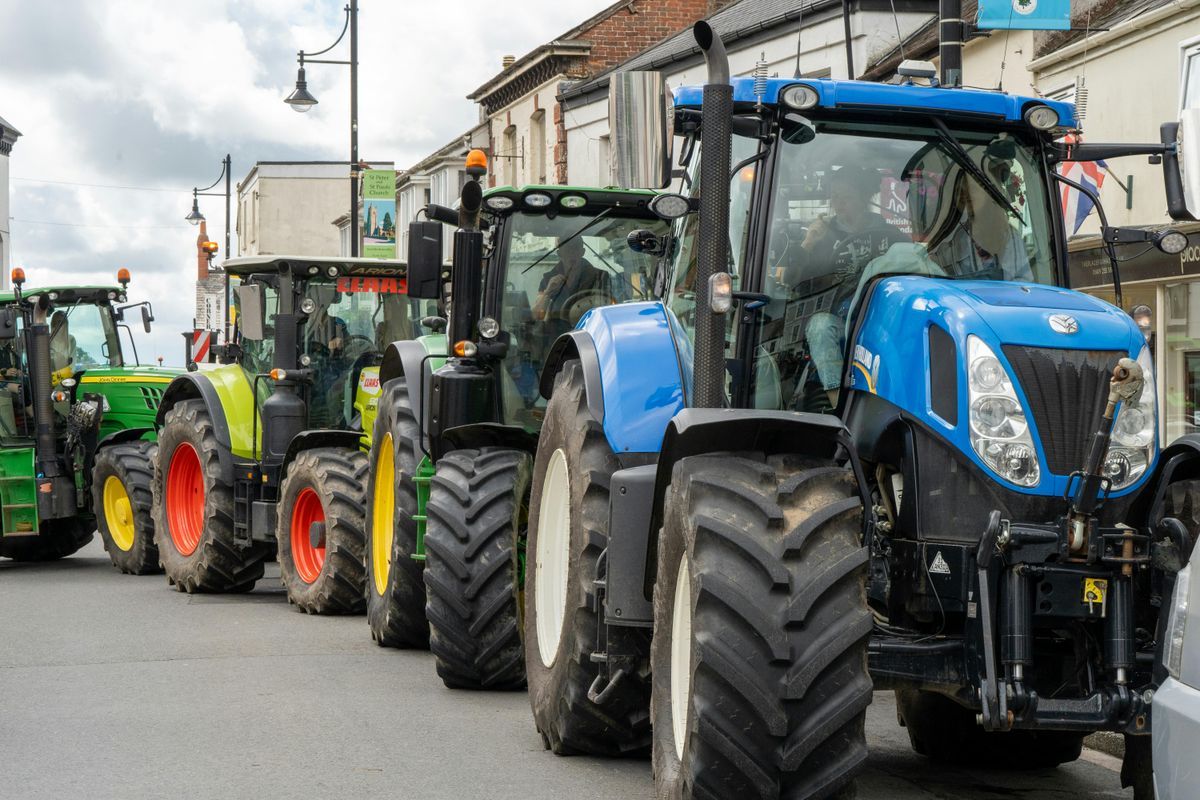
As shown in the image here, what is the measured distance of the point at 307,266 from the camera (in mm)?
14500

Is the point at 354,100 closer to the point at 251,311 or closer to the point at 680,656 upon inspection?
the point at 251,311

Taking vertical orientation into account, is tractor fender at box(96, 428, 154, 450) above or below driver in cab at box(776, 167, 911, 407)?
below

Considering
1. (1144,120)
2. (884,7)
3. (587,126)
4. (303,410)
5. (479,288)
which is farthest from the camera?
(587,126)

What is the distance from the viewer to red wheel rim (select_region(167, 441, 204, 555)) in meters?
15.7

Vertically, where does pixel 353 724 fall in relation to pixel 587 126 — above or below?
below

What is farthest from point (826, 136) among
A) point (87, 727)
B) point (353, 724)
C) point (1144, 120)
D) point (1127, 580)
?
point (1144, 120)

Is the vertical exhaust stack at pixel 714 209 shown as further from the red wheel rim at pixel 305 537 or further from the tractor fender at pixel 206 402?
the tractor fender at pixel 206 402

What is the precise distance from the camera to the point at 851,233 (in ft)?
21.0

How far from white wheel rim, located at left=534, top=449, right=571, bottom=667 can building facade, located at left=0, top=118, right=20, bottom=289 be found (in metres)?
63.1

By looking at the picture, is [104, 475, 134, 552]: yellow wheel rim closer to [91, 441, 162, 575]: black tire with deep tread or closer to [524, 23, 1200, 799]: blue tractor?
[91, 441, 162, 575]: black tire with deep tread

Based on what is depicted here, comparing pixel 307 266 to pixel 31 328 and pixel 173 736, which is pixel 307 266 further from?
pixel 173 736

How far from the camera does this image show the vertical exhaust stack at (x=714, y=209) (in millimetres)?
5828

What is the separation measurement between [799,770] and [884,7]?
21.1 m

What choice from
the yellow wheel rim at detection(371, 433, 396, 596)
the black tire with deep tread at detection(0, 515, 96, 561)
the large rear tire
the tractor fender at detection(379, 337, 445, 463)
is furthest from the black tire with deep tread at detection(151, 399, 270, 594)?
the tractor fender at detection(379, 337, 445, 463)
